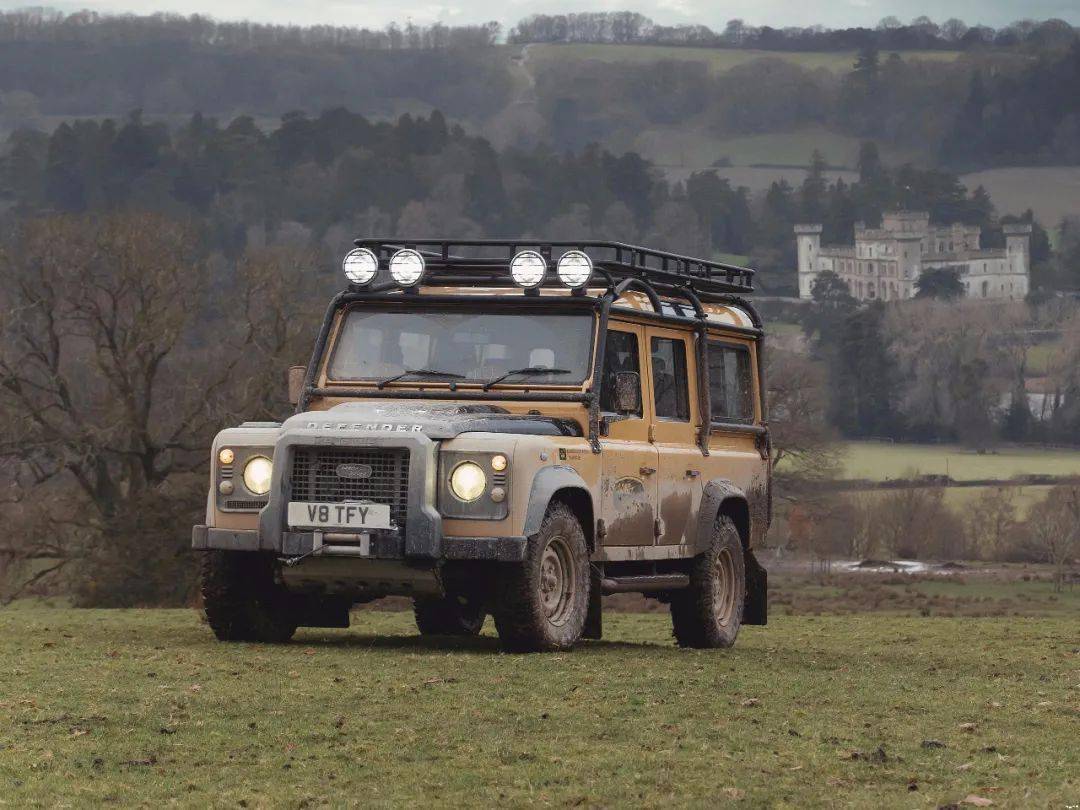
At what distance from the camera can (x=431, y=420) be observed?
14.1m

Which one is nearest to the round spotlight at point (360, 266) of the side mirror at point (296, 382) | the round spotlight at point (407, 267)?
the round spotlight at point (407, 267)

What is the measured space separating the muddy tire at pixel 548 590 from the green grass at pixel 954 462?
116 metres

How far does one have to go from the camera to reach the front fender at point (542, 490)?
551 inches

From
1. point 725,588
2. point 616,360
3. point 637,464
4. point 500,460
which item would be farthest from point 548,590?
point 725,588

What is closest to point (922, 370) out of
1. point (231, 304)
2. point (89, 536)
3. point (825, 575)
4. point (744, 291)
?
point (825, 575)

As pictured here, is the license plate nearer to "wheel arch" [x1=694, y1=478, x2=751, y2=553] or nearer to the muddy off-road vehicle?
the muddy off-road vehicle

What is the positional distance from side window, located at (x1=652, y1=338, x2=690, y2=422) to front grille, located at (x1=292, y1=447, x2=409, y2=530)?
3010 millimetres

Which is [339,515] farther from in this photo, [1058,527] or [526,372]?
[1058,527]

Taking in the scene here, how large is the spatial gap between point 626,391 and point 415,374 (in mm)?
1520

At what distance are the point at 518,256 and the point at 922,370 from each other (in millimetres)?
162345

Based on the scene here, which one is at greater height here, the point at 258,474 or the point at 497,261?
the point at 497,261

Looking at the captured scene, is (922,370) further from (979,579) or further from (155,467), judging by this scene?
(155,467)

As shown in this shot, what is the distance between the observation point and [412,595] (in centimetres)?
1433

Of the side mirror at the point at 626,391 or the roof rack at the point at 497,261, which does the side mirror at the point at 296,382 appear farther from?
the side mirror at the point at 626,391
